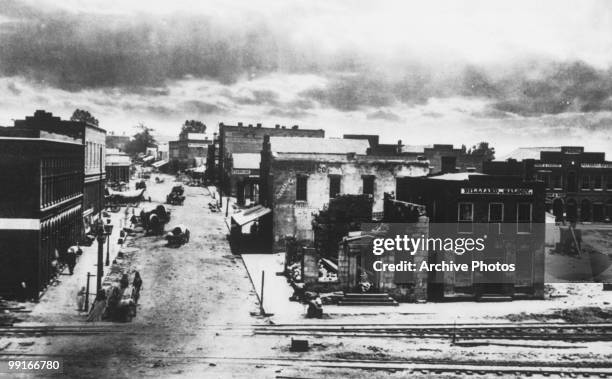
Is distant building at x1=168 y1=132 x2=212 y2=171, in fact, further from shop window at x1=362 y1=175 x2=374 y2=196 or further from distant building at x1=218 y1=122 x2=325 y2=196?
shop window at x1=362 y1=175 x2=374 y2=196

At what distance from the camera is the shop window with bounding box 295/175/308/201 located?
122 feet

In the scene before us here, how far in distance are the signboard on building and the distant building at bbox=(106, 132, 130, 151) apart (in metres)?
106

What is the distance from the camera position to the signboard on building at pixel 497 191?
28.7m

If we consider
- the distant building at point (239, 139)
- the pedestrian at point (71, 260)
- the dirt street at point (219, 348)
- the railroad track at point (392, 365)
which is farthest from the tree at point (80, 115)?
the railroad track at point (392, 365)

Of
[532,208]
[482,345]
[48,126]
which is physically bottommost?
[482,345]

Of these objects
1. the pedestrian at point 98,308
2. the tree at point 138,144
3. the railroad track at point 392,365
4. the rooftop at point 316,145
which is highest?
the tree at point 138,144

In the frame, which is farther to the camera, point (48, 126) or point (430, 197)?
point (48, 126)

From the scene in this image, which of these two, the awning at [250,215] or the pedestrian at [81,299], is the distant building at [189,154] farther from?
the pedestrian at [81,299]

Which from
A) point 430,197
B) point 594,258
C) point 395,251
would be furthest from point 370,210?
point 594,258

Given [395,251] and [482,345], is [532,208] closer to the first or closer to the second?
[395,251]

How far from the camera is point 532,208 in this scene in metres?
29.5

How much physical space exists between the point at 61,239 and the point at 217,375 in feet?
53.7

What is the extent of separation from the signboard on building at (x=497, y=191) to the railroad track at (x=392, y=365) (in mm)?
12191

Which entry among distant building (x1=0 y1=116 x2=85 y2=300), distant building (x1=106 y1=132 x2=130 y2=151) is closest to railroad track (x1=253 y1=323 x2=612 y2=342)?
distant building (x1=0 y1=116 x2=85 y2=300)
